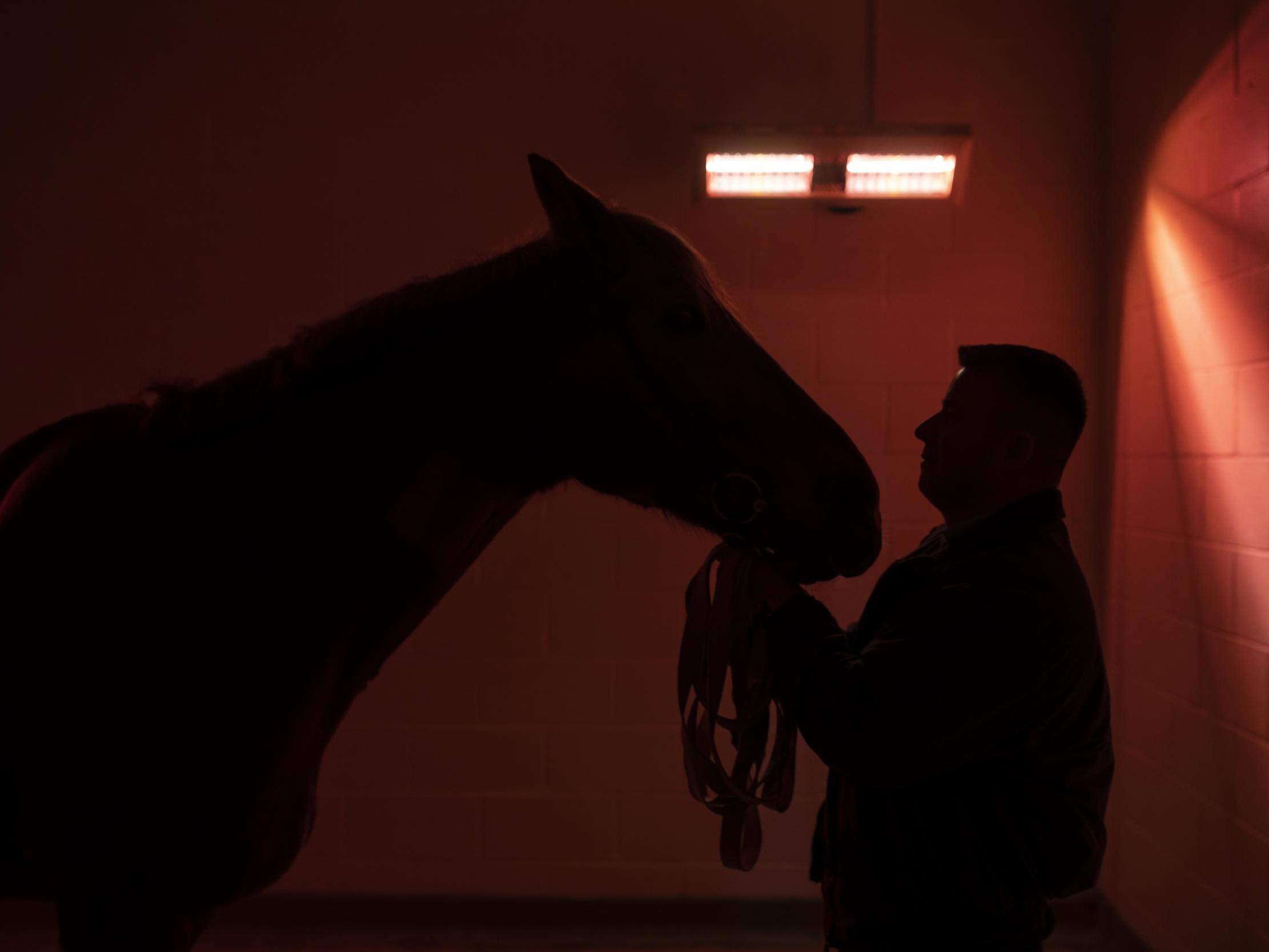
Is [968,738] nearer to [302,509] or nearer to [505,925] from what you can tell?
[302,509]

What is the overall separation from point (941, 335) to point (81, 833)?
7.11 ft

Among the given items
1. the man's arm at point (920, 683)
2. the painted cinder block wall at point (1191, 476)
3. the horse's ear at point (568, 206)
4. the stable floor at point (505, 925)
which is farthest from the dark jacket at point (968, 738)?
the stable floor at point (505, 925)

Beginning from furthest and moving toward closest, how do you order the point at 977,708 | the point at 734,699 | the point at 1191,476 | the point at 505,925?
the point at 505,925, the point at 1191,476, the point at 734,699, the point at 977,708

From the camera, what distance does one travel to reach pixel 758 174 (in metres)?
2.08

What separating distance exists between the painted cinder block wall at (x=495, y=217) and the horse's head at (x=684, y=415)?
1.29 meters

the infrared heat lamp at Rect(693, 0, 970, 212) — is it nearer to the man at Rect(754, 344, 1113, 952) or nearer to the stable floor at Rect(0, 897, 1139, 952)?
the man at Rect(754, 344, 1113, 952)

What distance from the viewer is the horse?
888mm

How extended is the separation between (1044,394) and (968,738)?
18.2 inches

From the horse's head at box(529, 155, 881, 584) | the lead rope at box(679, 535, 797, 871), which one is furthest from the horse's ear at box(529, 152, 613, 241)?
the lead rope at box(679, 535, 797, 871)

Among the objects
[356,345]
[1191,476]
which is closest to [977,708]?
[356,345]

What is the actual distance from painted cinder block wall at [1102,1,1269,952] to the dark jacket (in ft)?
2.88

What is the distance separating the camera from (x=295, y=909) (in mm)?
2264

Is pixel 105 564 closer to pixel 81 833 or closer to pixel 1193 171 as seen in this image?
pixel 81 833

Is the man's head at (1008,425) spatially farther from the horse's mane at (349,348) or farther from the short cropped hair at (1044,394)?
the horse's mane at (349,348)
